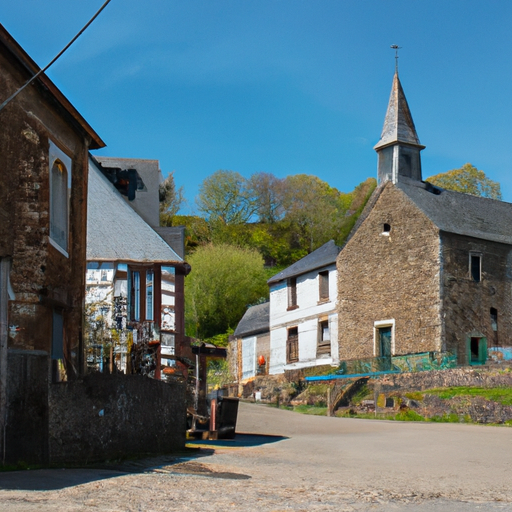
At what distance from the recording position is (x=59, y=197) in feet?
46.1

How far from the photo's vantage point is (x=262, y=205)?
7281 cm

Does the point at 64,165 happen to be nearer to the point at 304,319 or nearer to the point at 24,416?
the point at 24,416

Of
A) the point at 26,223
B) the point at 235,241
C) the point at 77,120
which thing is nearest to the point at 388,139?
the point at 235,241

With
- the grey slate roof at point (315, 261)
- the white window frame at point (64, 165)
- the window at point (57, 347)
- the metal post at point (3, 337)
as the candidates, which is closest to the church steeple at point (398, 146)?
the grey slate roof at point (315, 261)

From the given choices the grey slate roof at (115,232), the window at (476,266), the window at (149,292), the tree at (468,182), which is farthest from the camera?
the tree at (468,182)

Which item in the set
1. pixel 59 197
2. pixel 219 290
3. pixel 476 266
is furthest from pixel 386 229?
pixel 59 197

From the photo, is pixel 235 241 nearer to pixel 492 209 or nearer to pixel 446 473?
pixel 492 209

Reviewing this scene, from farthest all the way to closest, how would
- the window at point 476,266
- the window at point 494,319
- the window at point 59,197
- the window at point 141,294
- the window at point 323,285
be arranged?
1. the window at point 323,285
2. the window at point 494,319
3. the window at point 476,266
4. the window at point 141,294
5. the window at point 59,197

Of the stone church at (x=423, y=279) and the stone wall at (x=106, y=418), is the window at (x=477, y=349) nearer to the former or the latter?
the stone church at (x=423, y=279)

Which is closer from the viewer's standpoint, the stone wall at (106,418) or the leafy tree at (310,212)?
the stone wall at (106,418)

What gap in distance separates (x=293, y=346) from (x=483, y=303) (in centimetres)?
1036

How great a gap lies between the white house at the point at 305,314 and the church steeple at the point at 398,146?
4.77 metres

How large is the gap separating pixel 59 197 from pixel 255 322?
34.4 metres

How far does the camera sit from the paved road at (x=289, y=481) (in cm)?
753
